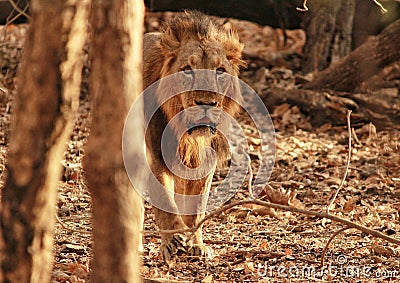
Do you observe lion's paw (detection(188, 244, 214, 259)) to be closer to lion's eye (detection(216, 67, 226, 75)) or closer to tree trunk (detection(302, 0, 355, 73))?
lion's eye (detection(216, 67, 226, 75))

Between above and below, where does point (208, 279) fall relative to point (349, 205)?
below

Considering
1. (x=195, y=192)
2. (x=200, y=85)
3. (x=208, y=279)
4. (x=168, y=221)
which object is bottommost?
(x=208, y=279)

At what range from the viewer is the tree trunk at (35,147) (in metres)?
2.67

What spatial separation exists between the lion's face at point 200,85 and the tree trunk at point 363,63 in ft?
13.5

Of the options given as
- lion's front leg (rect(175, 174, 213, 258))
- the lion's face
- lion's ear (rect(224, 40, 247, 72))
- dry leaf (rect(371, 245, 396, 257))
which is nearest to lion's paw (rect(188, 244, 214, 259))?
lion's front leg (rect(175, 174, 213, 258))

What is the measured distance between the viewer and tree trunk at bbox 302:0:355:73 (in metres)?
10.3

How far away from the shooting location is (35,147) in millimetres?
2689

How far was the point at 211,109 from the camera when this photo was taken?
490cm

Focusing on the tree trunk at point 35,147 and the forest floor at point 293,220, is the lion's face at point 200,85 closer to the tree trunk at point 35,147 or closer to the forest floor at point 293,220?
the forest floor at point 293,220

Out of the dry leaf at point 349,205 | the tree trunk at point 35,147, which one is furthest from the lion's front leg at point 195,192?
the tree trunk at point 35,147

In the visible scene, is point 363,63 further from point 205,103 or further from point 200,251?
point 200,251

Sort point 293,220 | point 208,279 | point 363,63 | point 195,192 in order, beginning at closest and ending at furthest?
point 208,279 → point 195,192 → point 293,220 → point 363,63

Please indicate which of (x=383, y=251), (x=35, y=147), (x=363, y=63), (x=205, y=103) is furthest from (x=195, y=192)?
(x=363, y=63)

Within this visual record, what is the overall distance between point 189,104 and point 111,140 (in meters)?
2.38
